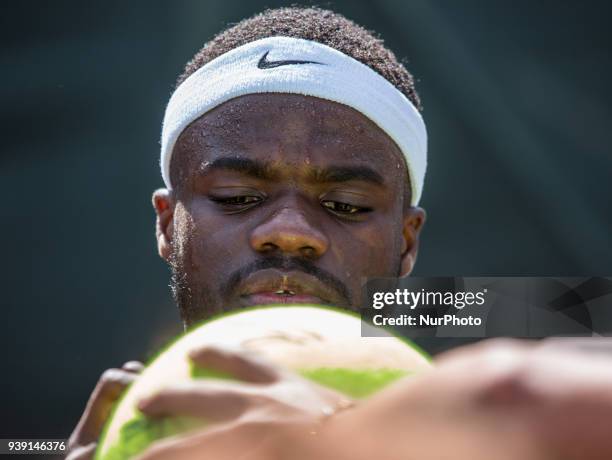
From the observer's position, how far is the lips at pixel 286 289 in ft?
6.66

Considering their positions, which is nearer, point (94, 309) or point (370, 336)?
point (370, 336)

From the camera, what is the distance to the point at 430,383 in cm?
84

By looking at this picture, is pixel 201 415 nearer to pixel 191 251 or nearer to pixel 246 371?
pixel 246 371

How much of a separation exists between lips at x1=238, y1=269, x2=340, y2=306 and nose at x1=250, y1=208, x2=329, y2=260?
58 millimetres

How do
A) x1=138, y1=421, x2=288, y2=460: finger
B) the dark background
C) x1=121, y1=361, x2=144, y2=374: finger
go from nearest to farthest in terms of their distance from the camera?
x1=138, y1=421, x2=288, y2=460: finger
x1=121, y1=361, x2=144, y2=374: finger
the dark background

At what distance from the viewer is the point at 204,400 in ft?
3.37

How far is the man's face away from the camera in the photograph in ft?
6.88

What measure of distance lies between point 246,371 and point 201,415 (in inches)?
2.7

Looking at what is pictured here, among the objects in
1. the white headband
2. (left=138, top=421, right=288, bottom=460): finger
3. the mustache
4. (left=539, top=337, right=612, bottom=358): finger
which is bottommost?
(left=138, top=421, right=288, bottom=460): finger

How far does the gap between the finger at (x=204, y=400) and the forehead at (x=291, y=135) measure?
3.95 ft

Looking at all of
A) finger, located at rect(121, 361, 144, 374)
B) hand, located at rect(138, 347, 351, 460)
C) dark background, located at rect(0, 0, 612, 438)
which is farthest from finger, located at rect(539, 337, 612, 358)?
dark background, located at rect(0, 0, 612, 438)

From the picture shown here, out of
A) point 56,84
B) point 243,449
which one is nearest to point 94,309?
point 56,84

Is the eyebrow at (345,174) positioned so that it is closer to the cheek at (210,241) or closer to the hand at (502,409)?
the cheek at (210,241)

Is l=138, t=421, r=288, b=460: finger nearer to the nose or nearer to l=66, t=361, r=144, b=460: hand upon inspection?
l=66, t=361, r=144, b=460: hand
